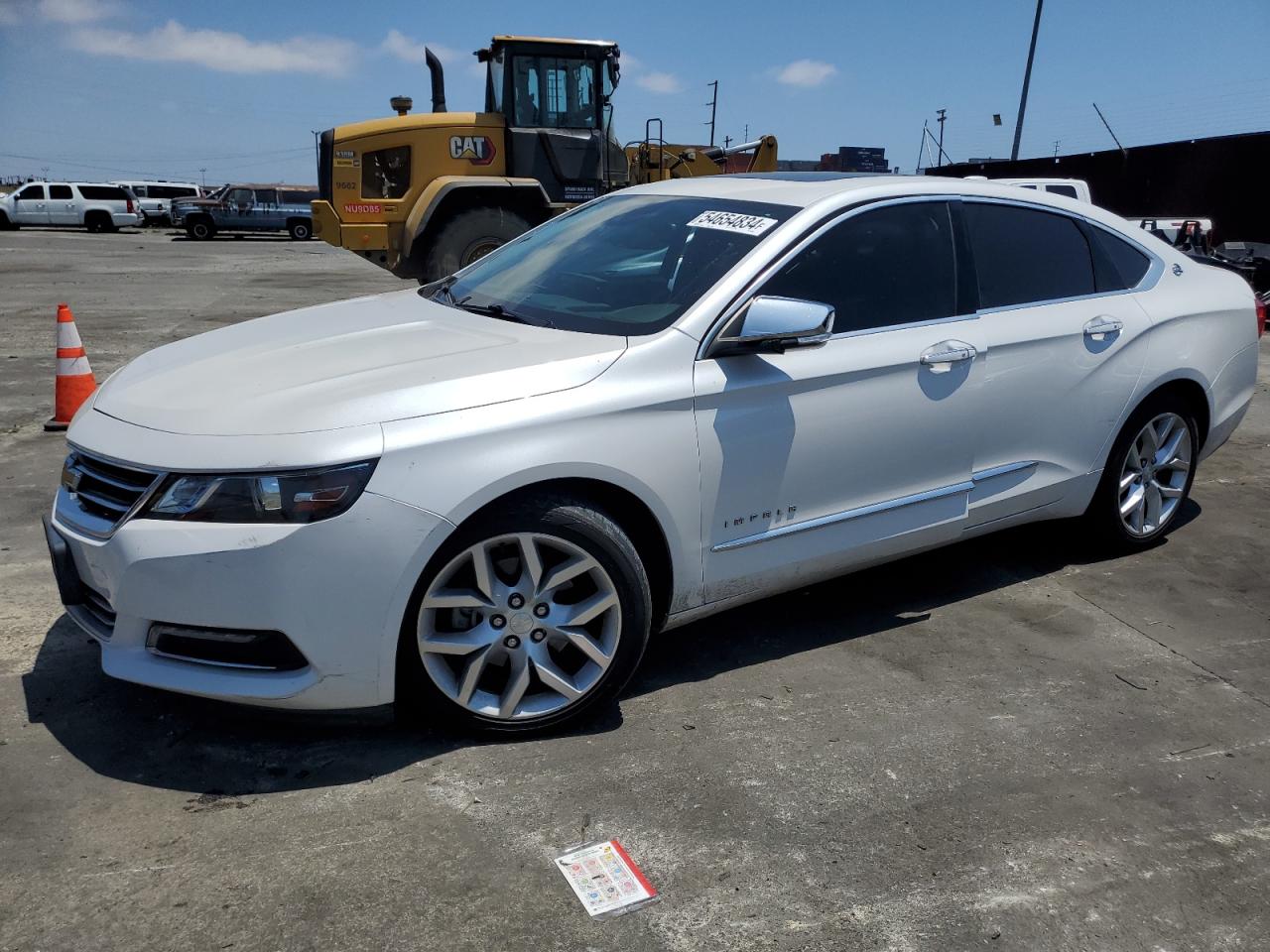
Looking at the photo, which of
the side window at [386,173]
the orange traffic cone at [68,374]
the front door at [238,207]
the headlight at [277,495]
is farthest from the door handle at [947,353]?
the front door at [238,207]

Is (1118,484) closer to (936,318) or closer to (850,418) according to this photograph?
(936,318)

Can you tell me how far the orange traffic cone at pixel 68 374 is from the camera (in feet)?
20.9

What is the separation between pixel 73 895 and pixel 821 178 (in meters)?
3.39

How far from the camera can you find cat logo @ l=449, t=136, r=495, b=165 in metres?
13.1

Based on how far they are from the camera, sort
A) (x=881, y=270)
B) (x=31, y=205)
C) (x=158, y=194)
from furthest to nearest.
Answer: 1. (x=158, y=194)
2. (x=31, y=205)
3. (x=881, y=270)

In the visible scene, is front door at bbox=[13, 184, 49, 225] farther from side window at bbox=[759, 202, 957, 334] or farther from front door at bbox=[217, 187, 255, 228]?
side window at bbox=[759, 202, 957, 334]

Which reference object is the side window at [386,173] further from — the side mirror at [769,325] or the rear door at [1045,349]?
the side mirror at [769,325]

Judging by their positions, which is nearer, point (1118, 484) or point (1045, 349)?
point (1045, 349)

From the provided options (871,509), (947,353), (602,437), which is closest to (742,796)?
(602,437)

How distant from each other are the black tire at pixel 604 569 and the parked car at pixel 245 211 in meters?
38.0

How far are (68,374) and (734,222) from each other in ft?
15.1

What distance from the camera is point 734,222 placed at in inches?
149

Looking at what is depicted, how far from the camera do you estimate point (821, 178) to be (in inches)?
166

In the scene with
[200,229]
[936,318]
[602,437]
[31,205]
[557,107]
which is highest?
[557,107]
